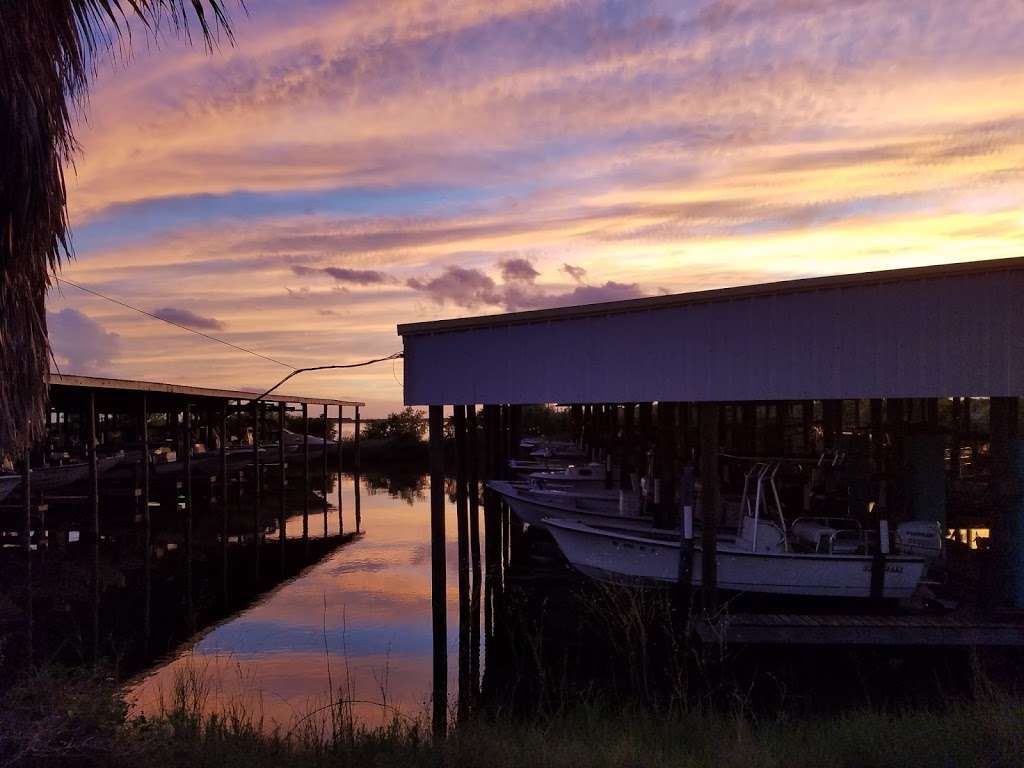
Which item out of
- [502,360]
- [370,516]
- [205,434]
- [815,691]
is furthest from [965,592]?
[205,434]

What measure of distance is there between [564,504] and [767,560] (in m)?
8.72

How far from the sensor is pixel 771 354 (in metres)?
15.9

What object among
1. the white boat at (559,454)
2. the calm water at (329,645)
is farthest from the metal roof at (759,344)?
the white boat at (559,454)

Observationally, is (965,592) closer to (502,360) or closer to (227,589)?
(502,360)

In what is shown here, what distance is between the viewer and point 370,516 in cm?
3900

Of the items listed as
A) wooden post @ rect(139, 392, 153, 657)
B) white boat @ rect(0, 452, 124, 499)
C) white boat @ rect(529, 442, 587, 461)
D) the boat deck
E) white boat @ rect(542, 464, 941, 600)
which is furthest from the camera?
white boat @ rect(529, 442, 587, 461)

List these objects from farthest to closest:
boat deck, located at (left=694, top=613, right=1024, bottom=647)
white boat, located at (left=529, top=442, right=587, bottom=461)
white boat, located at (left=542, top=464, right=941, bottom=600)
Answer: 1. white boat, located at (left=529, top=442, right=587, bottom=461)
2. white boat, located at (left=542, top=464, right=941, bottom=600)
3. boat deck, located at (left=694, top=613, right=1024, bottom=647)

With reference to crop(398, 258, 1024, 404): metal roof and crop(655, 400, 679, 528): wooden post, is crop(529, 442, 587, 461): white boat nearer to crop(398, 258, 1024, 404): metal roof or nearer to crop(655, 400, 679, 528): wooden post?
crop(655, 400, 679, 528): wooden post

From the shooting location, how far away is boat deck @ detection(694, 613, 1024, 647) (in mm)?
13781

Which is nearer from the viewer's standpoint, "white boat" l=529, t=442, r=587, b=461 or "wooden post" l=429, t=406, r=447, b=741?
"wooden post" l=429, t=406, r=447, b=741

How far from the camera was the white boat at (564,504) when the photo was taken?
23531 mm

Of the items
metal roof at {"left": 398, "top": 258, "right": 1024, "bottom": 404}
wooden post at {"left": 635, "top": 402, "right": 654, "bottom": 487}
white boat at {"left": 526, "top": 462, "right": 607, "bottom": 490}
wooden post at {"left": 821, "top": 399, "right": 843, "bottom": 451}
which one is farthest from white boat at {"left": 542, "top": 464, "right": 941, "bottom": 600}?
wooden post at {"left": 821, "top": 399, "right": 843, "bottom": 451}

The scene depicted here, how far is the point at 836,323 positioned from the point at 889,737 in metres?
8.33

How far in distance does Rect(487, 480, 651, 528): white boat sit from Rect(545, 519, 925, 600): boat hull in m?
4.04
